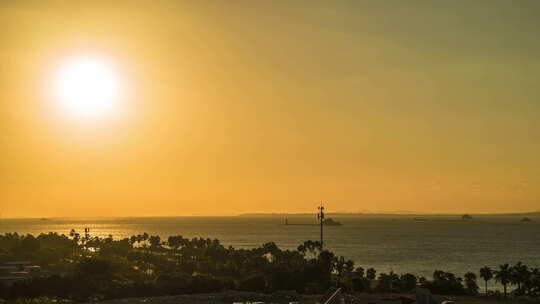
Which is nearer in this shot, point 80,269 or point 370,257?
point 80,269

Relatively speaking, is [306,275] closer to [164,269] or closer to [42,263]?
[164,269]

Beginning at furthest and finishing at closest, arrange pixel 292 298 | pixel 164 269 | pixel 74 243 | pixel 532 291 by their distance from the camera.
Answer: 1. pixel 74 243
2. pixel 164 269
3. pixel 532 291
4. pixel 292 298

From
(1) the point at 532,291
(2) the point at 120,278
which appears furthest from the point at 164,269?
(1) the point at 532,291

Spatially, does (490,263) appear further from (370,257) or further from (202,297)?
(202,297)

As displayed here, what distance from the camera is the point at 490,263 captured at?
176250mm

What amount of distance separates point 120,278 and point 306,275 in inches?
1059

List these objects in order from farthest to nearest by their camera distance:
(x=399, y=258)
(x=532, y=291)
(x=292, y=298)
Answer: (x=399, y=258) < (x=532, y=291) < (x=292, y=298)

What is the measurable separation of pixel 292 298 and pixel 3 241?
114 meters

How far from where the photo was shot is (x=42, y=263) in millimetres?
105312

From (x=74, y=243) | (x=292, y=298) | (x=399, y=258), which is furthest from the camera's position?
(x=399, y=258)

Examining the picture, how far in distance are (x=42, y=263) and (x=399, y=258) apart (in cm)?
11626

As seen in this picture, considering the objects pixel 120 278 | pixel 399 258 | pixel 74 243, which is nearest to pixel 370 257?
pixel 399 258

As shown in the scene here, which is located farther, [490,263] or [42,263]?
[490,263]

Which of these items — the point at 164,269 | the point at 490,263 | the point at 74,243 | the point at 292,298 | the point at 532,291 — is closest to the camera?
the point at 292,298
